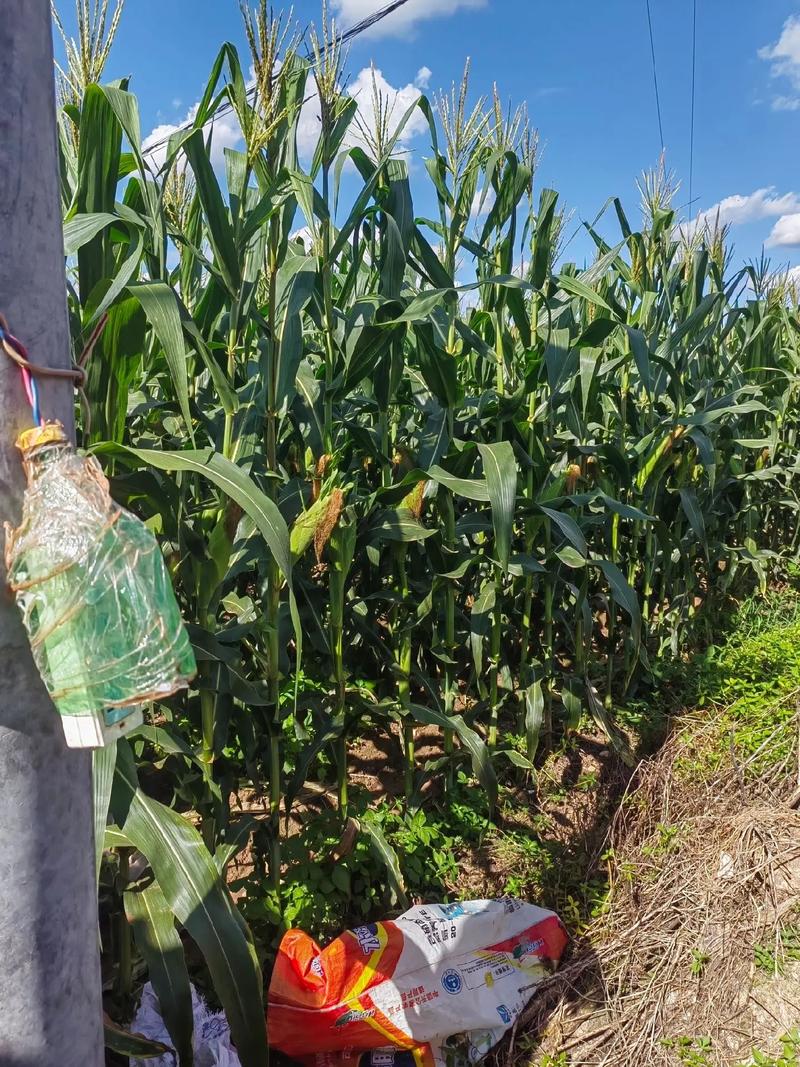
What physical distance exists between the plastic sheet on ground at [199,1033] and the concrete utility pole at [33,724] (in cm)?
105

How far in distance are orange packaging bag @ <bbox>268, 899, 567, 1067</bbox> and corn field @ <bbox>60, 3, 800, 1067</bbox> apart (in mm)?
225

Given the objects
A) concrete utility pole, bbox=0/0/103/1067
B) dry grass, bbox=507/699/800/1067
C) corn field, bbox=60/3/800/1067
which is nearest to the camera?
concrete utility pole, bbox=0/0/103/1067

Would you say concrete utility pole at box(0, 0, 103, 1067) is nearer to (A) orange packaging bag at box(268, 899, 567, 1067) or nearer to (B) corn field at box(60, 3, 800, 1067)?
(B) corn field at box(60, 3, 800, 1067)

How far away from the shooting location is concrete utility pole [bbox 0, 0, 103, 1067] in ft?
2.25

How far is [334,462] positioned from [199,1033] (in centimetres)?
150

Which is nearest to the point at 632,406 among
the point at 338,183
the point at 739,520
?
the point at 739,520

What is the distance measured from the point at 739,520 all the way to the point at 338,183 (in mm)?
4038

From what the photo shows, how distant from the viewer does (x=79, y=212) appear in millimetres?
1581

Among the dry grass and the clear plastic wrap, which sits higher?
the clear plastic wrap

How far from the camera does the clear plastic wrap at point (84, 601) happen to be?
703mm

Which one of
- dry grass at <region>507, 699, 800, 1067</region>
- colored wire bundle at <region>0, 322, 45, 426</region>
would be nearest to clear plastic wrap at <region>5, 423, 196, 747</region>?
colored wire bundle at <region>0, 322, 45, 426</region>

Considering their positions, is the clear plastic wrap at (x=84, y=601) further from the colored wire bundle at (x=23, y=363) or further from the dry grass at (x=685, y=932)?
the dry grass at (x=685, y=932)

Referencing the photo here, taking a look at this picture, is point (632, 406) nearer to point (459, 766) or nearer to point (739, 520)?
point (739, 520)

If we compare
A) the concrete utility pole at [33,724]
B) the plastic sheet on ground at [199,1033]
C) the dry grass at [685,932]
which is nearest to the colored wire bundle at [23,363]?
the concrete utility pole at [33,724]
